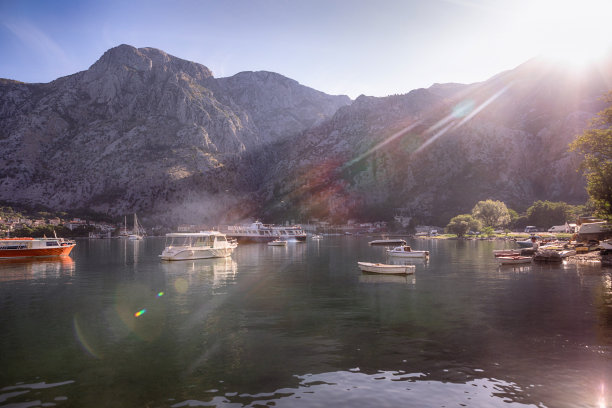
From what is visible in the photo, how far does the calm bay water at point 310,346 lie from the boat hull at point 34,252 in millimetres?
51305

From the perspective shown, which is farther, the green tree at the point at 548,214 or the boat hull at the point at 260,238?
the green tree at the point at 548,214

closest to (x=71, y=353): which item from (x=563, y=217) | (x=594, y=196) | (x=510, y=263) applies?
(x=510, y=263)

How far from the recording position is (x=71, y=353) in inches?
802

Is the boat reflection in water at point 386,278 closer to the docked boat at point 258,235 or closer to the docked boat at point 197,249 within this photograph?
the docked boat at point 197,249

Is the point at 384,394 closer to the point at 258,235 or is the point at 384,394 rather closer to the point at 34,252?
the point at 34,252

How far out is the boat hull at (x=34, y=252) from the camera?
265 ft

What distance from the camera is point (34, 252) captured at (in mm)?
84938

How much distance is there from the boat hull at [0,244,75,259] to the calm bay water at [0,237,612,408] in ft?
168

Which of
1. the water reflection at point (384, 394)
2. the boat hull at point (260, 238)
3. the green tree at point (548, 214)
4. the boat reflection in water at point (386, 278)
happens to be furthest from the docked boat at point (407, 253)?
the green tree at point (548, 214)

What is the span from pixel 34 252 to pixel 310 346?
89344mm

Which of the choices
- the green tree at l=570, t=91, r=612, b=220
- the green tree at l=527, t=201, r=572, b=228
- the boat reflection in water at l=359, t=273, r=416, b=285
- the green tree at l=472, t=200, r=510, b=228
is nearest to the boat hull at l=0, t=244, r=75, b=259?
the boat reflection in water at l=359, t=273, r=416, b=285

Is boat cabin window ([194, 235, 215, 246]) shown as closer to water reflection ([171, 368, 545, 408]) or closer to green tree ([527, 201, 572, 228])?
water reflection ([171, 368, 545, 408])

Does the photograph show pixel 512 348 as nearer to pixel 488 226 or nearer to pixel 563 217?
pixel 488 226

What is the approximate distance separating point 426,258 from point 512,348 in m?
54.6
